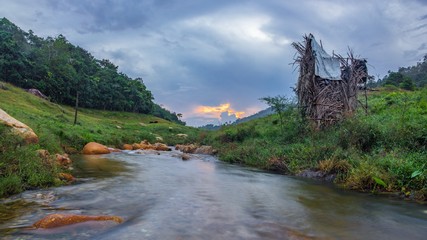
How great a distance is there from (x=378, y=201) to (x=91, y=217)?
286 inches

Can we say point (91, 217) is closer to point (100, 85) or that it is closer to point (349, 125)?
point (349, 125)

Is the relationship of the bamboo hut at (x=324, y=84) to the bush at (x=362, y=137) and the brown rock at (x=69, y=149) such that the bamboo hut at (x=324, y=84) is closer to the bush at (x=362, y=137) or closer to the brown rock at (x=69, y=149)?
the bush at (x=362, y=137)

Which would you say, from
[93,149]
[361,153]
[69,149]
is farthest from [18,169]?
[93,149]

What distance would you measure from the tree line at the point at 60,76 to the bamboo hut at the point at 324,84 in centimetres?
5578

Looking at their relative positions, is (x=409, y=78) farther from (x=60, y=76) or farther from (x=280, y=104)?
(x=60, y=76)

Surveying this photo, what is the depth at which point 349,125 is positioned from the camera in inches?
561

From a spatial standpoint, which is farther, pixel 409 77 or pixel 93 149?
pixel 409 77

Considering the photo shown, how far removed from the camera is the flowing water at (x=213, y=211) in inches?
234

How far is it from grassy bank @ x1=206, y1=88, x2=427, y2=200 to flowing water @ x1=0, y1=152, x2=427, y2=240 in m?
0.92

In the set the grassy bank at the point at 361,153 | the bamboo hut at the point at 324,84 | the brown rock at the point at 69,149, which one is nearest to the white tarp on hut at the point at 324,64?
the bamboo hut at the point at 324,84

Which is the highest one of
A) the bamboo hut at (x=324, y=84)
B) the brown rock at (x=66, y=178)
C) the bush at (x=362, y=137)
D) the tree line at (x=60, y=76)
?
the tree line at (x=60, y=76)

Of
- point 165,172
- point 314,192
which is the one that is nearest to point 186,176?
point 165,172

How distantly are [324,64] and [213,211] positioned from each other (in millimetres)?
15262

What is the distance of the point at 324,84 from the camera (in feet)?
65.3
